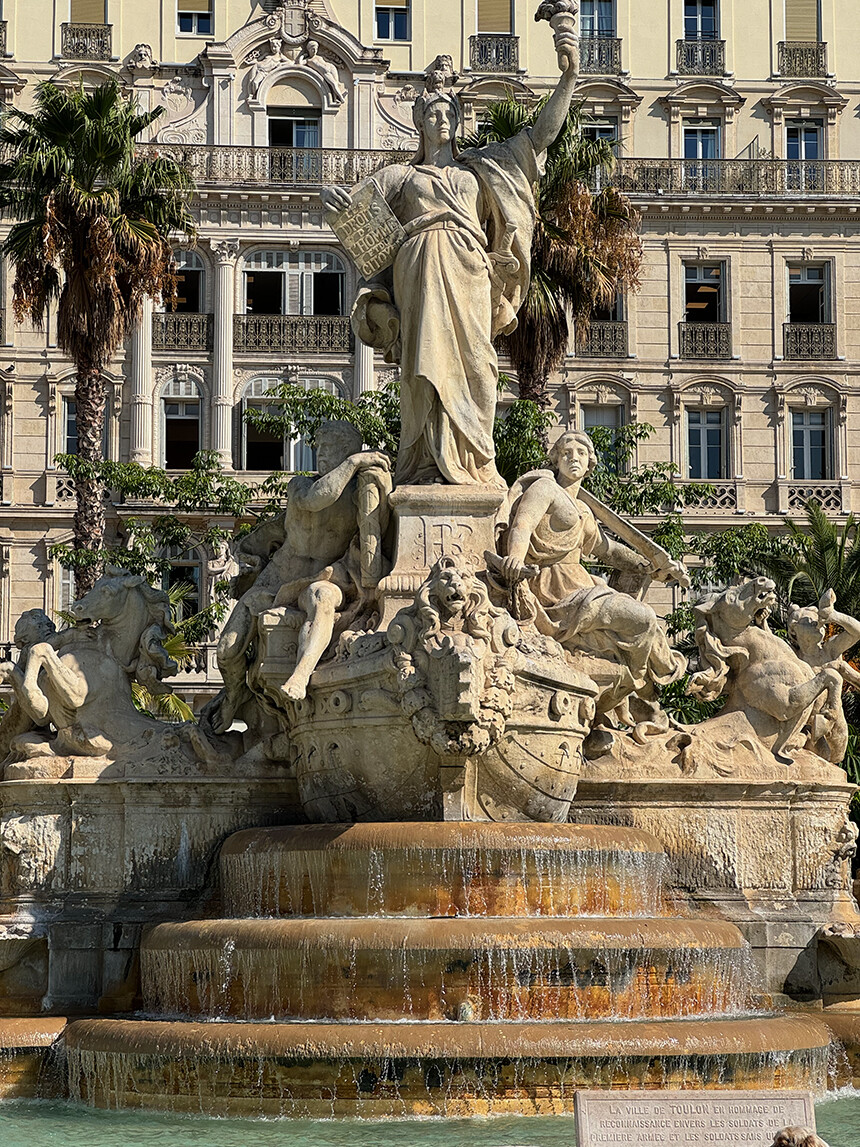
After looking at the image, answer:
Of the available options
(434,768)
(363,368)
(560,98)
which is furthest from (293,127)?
(434,768)

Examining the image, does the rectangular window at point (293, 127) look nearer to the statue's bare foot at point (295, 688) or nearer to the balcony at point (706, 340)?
the balcony at point (706, 340)

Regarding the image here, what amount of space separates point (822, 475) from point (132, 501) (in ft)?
57.3

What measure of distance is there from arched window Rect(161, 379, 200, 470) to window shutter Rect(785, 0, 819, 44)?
18871 millimetres

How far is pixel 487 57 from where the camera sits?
54906 millimetres

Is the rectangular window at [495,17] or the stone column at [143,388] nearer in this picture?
the stone column at [143,388]

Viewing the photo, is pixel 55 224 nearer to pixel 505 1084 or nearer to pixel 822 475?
pixel 505 1084

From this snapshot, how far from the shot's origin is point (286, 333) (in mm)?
51719

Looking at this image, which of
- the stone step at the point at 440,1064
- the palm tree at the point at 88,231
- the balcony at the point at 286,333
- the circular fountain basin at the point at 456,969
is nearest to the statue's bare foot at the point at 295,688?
the circular fountain basin at the point at 456,969

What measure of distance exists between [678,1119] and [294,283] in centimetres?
4471

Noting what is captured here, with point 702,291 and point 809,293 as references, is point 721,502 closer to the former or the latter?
point 702,291

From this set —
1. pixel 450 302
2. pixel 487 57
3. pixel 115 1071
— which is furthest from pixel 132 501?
pixel 115 1071

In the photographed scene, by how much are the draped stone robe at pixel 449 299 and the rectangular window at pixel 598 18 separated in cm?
3960

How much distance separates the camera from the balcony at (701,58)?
2185 inches

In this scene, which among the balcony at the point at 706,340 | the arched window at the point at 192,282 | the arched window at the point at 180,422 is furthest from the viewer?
the balcony at the point at 706,340
